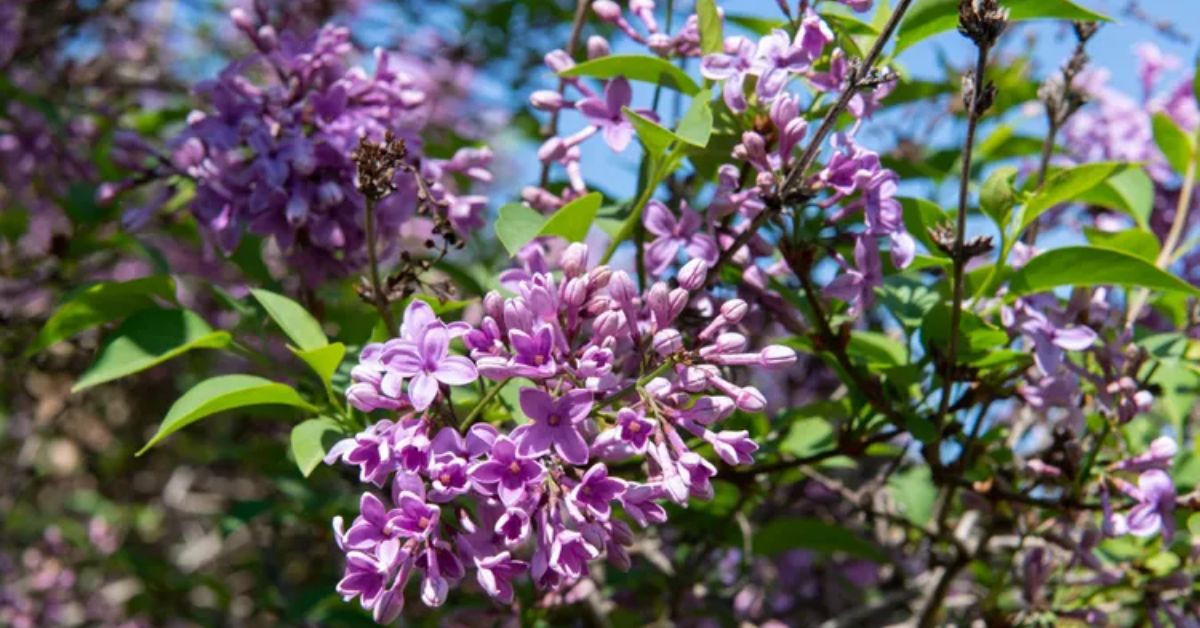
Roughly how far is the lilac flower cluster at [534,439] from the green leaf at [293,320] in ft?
0.73


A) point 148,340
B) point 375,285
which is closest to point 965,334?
point 375,285

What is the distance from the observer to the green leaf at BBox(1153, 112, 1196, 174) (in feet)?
7.50

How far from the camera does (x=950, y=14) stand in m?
1.63

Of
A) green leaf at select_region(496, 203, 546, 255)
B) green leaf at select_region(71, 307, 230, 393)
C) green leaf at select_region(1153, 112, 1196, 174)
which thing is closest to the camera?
green leaf at select_region(496, 203, 546, 255)

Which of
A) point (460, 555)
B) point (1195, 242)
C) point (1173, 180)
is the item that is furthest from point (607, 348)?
point (1173, 180)

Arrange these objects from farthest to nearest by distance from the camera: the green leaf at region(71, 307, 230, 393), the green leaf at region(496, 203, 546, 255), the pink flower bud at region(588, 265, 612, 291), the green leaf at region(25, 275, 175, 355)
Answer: the green leaf at region(25, 275, 175, 355)
the green leaf at region(71, 307, 230, 393)
the green leaf at region(496, 203, 546, 255)
the pink flower bud at region(588, 265, 612, 291)

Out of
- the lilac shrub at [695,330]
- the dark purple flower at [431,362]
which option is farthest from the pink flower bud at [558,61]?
the dark purple flower at [431,362]

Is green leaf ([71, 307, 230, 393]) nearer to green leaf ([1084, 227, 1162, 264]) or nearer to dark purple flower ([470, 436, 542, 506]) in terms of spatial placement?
dark purple flower ([470, 436, 542, 506])

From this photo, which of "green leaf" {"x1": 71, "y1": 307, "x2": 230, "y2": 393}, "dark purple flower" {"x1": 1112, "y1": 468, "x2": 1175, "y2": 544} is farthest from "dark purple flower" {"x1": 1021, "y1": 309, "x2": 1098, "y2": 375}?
"green leaf" {"x1": 71, "y1": 307, "x2": 230, "y2": 393}

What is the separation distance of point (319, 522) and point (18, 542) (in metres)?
2.15

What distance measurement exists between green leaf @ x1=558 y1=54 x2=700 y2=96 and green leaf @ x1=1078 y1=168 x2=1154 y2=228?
0.80 metres

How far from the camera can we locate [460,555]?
1.38m

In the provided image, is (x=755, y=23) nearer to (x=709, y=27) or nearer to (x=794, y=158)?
(x=709, y=27)

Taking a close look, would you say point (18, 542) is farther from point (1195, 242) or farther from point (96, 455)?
point (1195, 242)
